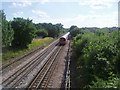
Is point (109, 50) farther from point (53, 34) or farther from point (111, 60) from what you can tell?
point (53, 34)

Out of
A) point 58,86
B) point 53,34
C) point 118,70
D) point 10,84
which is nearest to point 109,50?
point 118,70

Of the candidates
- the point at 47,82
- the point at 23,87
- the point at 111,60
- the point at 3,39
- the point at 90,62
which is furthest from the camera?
the point at 3,39

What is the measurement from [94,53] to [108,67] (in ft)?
9.22

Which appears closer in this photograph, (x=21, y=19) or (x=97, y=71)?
(x=97, y=71)

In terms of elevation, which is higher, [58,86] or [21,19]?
[21,19]

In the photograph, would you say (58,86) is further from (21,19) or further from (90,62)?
(21,19)

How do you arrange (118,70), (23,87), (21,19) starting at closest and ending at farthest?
(118,70) → (23,87) → (21,19)

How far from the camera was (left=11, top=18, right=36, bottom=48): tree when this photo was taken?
55.0 meters

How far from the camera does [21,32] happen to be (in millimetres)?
54906

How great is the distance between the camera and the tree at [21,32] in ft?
180

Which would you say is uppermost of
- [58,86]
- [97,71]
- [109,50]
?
[109,50]

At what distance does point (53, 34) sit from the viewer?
136 metres

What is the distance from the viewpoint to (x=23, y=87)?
20391mm

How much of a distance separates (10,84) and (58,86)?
3767mm
